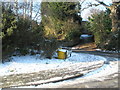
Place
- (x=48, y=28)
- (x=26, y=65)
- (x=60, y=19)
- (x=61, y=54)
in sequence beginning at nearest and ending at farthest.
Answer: (x=26, y=65)
(x=61, y=54)
(x=60, y=19)
(x=48, y=28)

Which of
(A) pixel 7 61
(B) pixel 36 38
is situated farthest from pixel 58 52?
(A) pixel 7 61

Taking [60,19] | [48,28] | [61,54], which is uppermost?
[60,19]

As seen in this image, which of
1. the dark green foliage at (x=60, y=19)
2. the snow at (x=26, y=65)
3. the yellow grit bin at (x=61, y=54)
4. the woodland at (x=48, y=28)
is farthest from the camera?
the dark green foliage at (x=60, y=19)

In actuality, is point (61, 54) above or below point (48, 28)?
below

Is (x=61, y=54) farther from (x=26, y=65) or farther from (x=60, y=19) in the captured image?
(x=60, y=19)

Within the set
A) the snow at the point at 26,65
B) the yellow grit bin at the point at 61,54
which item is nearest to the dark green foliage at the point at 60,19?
the yellow grit bin at the point at 61,54

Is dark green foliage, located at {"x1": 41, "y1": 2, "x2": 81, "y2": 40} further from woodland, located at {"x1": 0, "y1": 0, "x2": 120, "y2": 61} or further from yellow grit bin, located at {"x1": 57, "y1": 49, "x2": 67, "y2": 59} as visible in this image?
yellow grit bin, located at {"x1": 57, "y1": 49, "x2": 67, "y2": 59}

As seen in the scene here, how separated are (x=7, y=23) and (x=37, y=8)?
16264mm

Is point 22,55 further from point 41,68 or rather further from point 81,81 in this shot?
point 81,81

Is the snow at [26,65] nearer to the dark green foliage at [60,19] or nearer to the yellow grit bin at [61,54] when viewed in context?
the yellow grit bin at [61,54]

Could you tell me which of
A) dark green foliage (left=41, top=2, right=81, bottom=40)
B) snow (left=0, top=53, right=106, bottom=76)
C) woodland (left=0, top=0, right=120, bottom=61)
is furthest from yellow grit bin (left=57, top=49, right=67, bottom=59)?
dark green foliage (left=41, top=2, right=81, bottom=40)

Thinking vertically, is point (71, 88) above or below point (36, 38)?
below

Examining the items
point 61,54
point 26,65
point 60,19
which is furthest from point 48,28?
point 26,65

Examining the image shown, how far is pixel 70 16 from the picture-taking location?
76.0 ft
